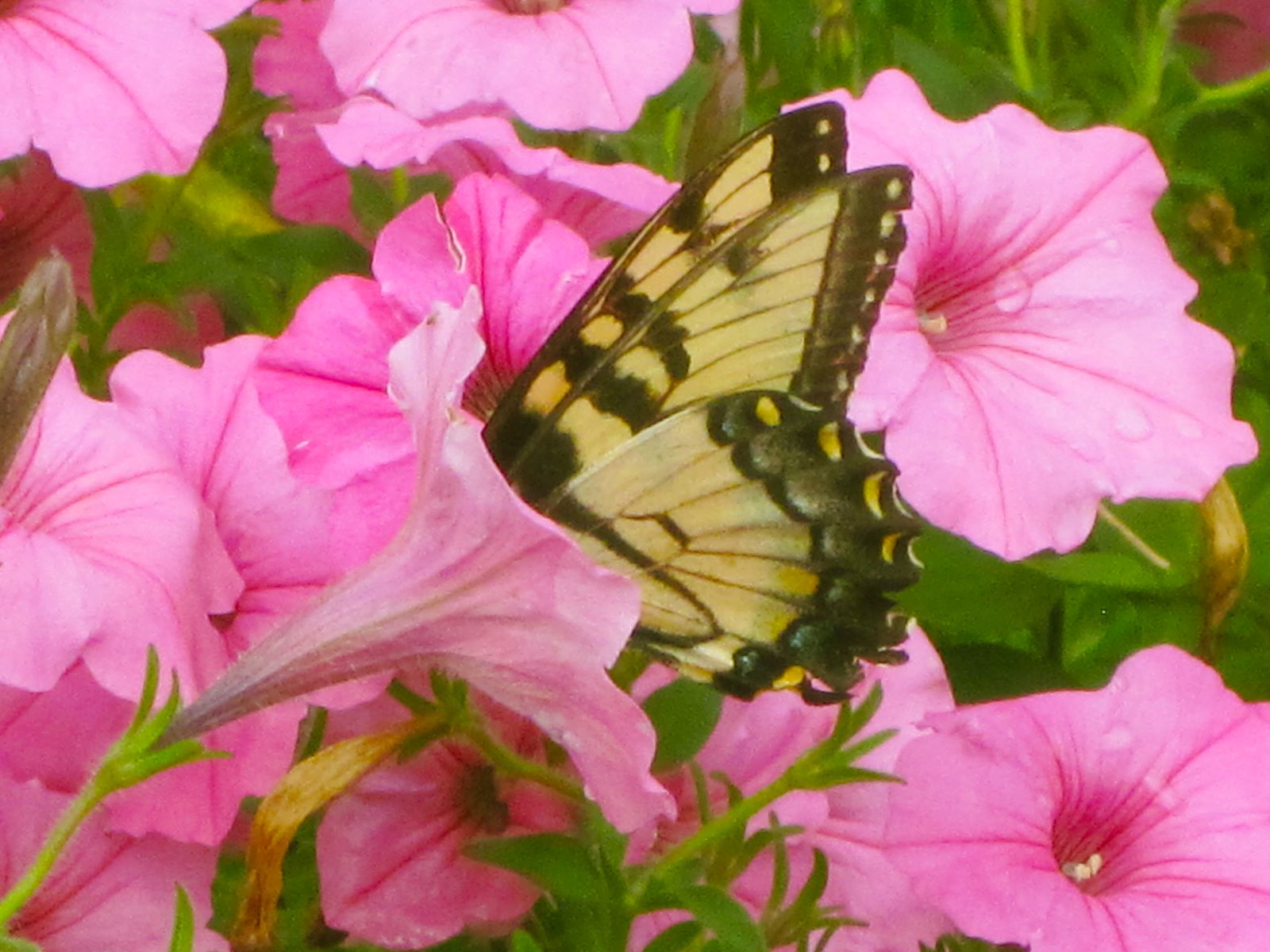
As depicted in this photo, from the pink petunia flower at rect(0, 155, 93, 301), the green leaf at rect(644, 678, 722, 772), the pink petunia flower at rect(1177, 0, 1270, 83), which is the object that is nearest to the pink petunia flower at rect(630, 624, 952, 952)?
the green leaf at rect(644, 678, 722, 772)

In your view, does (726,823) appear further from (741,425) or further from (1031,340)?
(1031,340)

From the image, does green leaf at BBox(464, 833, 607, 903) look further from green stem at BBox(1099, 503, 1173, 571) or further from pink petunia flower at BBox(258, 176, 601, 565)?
green stem at BBox(1099, 503, 1173, 571)

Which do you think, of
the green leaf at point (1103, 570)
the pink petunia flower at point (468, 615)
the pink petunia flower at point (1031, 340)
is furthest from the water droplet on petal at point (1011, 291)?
the pink petunia flower at point (468, 615)

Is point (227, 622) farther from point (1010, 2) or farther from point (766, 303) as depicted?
point (1010, 2)

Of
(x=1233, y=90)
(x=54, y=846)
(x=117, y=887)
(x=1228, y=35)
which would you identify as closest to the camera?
(x=54, y=846)

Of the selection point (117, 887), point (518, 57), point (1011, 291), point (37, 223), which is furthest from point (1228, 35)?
point (117, 887)

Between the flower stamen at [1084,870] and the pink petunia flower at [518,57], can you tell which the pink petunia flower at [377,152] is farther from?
the flower stamen at [1084,870]

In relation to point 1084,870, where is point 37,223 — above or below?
above
